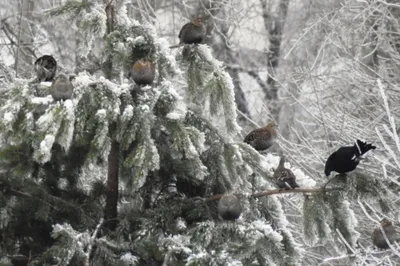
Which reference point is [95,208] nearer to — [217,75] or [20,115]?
[20,115]

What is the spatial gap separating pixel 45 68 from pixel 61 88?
0.23 meters

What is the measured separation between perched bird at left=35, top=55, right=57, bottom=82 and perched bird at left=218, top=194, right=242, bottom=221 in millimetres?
714

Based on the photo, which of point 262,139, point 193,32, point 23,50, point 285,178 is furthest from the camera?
point 23,50

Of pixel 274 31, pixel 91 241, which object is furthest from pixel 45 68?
pixel 274 31

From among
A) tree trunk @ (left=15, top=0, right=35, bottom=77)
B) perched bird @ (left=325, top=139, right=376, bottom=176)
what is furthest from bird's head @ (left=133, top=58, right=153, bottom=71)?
tree trunk @ (left=15, top=0, right=35, bottom=77)

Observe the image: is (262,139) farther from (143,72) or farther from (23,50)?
(23,50)

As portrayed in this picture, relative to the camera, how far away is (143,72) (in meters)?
2.25

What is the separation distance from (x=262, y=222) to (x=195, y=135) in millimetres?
362

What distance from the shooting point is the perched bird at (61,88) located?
213 centimetres

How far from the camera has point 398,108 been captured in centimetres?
729

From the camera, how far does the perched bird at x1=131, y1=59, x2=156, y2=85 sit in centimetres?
224

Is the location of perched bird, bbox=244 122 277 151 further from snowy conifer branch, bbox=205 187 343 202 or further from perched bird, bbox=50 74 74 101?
perched bird, bbox=50 74 74 101

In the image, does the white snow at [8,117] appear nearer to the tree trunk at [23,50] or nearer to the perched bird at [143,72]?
the perched bird at [143,72]

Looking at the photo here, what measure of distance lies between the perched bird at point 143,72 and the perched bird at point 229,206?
1.50ft
